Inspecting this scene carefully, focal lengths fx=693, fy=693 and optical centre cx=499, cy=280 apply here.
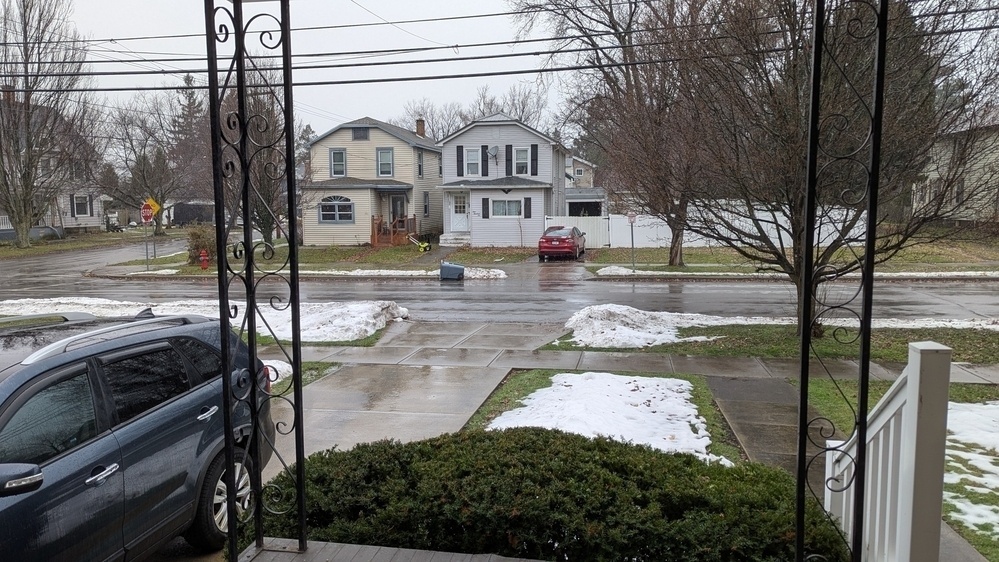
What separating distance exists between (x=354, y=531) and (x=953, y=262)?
101 ft

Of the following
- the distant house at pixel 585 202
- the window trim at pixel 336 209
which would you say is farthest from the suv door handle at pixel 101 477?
the distant house at pixel 585 202

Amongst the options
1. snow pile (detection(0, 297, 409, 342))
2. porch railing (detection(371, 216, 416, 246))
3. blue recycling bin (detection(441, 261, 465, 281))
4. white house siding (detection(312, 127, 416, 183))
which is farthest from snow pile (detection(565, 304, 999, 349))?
white house siding (detection(312, 127, 416, 183))

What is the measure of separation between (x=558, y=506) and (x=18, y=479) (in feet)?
9.19

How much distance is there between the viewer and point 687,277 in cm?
2559

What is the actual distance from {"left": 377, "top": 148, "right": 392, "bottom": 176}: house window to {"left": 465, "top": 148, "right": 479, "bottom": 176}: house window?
480 cm

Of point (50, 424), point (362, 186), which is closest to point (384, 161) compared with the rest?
point (362, 186)

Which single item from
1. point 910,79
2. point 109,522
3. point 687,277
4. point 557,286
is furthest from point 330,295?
point 109,522

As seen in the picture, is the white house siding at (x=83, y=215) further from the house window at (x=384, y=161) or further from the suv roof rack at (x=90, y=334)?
the suv roof rack at (x=90, y=334)

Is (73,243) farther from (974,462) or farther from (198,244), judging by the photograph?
(974,462)

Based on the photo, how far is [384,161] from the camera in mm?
40438

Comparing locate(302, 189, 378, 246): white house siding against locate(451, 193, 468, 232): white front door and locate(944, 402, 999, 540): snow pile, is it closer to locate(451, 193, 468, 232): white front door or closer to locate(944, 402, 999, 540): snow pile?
locate(451, 193, 468, 232): white front door

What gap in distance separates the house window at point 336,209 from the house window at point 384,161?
2.82 m

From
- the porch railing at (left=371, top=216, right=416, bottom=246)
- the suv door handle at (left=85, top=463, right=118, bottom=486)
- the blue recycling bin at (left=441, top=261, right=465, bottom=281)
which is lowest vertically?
the blue recycling bin at (left=441, top=261, right=465, bottom=281)

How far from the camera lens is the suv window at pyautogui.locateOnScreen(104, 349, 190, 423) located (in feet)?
14.9
